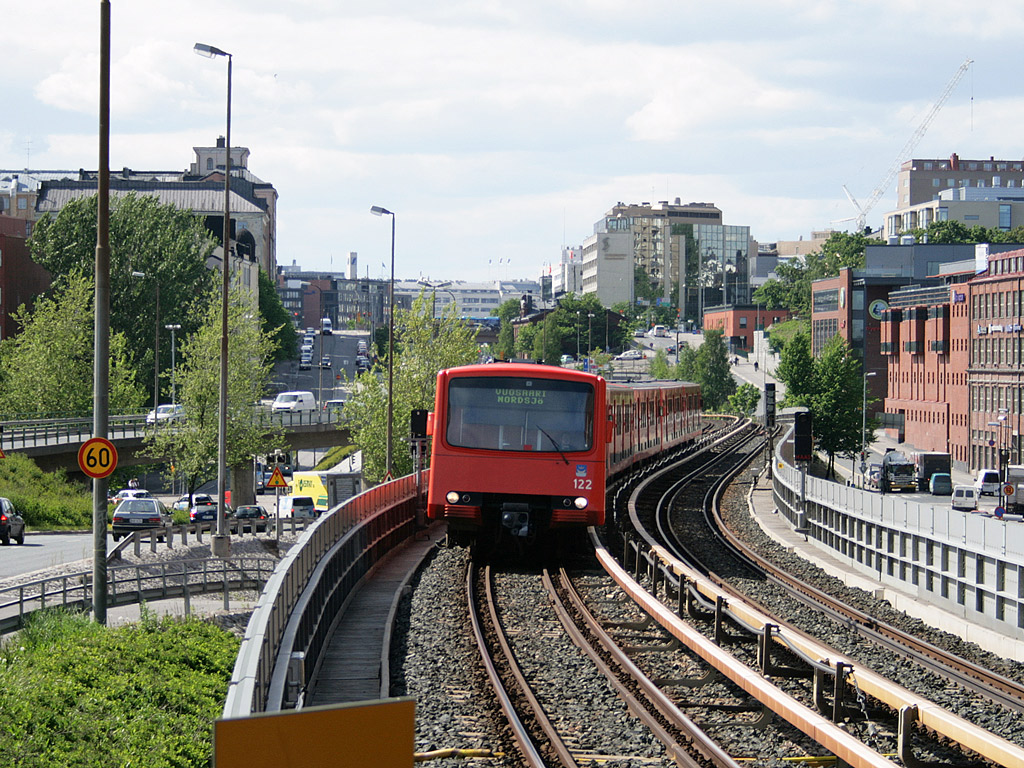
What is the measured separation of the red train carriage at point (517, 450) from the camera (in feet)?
66.6

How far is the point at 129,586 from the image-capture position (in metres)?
28.2

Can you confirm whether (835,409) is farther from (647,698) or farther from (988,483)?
(647,698)

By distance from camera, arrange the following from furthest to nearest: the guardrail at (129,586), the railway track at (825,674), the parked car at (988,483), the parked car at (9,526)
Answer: the parked car at (988,483) → the parked car at (9,526) → the guardrail at (129,586) → the railway track at (825,674)

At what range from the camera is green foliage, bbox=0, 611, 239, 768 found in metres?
12.0

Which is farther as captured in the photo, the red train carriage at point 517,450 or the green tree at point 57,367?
the green tree at point 57,367

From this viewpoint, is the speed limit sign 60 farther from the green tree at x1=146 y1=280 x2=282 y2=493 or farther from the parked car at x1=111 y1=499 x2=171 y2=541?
the green tree at x1=146 y1=280 x2=282 y2=493

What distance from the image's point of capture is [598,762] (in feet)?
34.4

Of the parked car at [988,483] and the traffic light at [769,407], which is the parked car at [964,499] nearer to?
the parked car at [988,483]

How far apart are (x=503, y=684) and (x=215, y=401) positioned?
40.7m

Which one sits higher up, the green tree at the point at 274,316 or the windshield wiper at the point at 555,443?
the green tree at the point at 274,316

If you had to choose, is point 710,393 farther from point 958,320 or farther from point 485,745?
point 485,745

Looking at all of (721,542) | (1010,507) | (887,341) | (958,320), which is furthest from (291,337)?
(721,542)

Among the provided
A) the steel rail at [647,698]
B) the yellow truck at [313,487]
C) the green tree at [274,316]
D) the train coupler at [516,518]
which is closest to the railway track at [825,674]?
the steel rail at [647,698]

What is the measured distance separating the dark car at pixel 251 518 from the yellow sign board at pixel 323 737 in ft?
124
